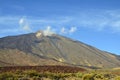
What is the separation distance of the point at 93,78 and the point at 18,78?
1186cm

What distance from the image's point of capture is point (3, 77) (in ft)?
172

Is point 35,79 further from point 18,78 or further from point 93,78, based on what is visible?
point 93,78

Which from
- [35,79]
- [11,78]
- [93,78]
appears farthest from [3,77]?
[93,78]

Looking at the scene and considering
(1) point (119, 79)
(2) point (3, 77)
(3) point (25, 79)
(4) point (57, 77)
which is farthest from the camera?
(4) point (57, 77)

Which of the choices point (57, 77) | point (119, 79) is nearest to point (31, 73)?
point (57, 77)

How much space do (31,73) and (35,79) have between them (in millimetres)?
9571

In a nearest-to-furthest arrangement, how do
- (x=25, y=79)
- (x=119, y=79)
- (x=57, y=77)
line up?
(x=119, y=79), (x=25, y=79), (x=57, y=77)

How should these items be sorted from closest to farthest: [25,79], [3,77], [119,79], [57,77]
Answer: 1. [119,79]
2. [25,79]
3. [3,77]
4. [57,77]

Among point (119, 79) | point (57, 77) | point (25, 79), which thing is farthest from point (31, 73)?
point (119, 79)

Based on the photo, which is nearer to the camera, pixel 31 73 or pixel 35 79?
pixel 35 79

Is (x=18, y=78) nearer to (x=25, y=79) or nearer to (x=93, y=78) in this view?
(x=25, y=79)

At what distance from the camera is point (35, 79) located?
4912 centimetres

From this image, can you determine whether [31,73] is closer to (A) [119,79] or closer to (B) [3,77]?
(B) [3,77]

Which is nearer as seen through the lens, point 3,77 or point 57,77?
point 3,77
